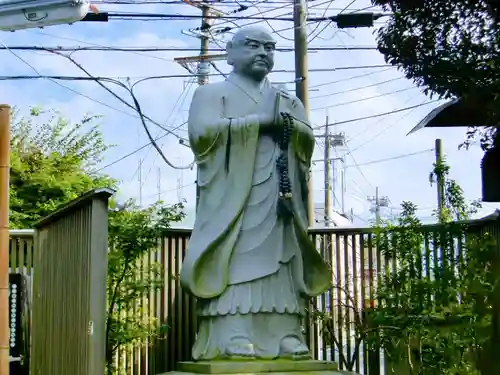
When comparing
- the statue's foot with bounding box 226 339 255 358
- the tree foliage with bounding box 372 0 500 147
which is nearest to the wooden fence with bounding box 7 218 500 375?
the statue's foot with bounding box 226 339 255 358

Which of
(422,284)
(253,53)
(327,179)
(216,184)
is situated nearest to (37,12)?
(253,53)

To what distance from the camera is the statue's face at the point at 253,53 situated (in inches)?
238

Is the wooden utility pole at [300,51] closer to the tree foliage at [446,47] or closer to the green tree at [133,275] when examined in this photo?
the green tree at [133,275]

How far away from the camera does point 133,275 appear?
7.88 meters

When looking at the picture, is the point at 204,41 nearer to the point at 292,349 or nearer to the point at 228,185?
the point at 228,185

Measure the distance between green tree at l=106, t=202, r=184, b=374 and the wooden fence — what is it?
117 mm

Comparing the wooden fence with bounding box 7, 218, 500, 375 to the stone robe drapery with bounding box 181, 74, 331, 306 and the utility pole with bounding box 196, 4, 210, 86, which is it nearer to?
the stone robe drapery with bounding box 181, 74, 331, 306

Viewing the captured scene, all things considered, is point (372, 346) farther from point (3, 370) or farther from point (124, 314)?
point (3, 370)

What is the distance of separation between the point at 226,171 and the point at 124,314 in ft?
9.18

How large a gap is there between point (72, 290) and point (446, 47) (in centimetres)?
282

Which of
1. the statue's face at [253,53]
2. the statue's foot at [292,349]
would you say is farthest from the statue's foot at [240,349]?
the statue's face at [253,53]

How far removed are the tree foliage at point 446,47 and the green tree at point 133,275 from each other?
4038 mm

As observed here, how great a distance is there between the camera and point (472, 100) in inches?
116

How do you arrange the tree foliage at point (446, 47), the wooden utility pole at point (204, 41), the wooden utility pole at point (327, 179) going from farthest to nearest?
the wooden utility pole at point (327, 179) → the wooden utility pole at point (204, 41) → the tree foliage at point (446, 47)
